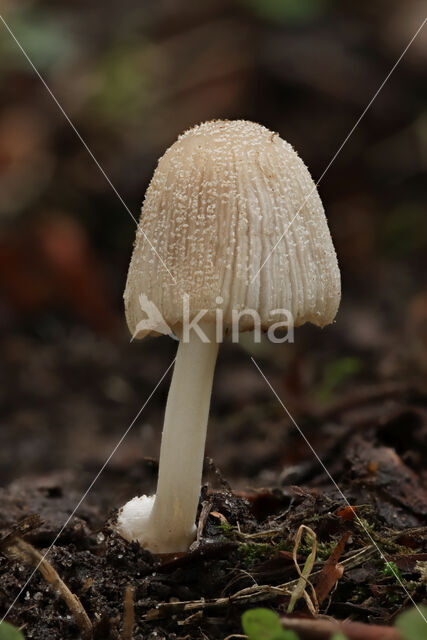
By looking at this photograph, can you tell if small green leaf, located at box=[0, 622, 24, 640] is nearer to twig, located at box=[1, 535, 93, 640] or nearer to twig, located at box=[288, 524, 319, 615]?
twig, located at box=[1, 535, 93, 640]

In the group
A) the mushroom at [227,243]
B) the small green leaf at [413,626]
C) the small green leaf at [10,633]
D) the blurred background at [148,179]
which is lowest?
the small green leaf at [10,633]

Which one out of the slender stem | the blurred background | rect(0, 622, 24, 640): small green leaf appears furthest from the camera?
the blurred background

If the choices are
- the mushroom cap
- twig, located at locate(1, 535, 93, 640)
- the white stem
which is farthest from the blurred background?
the mushroom cap

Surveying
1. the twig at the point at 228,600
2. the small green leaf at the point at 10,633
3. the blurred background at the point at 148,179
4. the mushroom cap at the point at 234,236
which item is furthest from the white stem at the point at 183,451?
the blurred background at the point at 148,179

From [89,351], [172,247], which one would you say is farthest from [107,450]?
[172,247]

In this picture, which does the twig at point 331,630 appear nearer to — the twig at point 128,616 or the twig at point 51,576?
the twig at point 128,616
